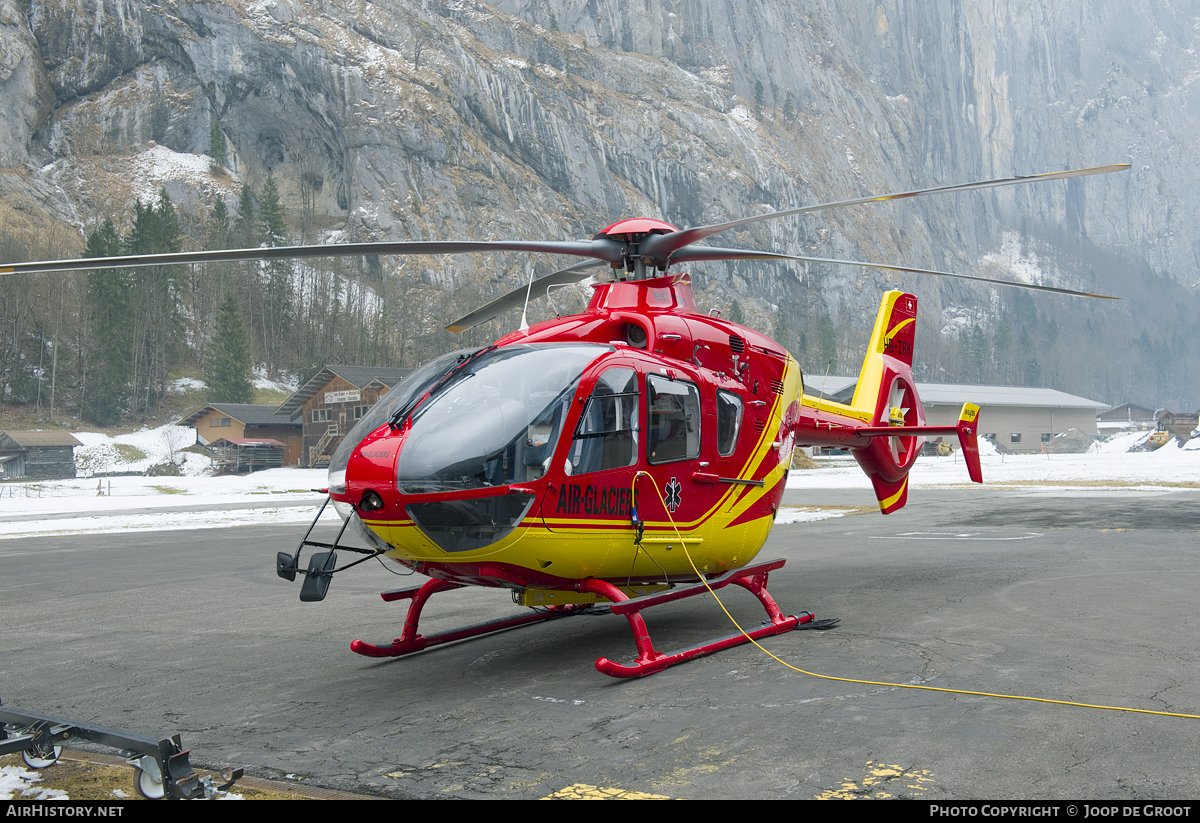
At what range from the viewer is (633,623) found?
6.25 metres

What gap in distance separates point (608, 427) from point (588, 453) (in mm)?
267

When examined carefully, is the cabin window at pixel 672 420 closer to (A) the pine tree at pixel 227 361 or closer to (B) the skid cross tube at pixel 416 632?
(B) the skid cross tube at pixel 416 632

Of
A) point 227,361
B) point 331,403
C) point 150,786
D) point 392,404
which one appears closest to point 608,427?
point 392,404

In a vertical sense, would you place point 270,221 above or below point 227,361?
above

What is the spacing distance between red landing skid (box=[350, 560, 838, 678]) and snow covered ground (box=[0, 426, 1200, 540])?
11.7 m

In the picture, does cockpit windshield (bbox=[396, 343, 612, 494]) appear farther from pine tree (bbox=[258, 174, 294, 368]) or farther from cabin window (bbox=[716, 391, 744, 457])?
pine tree (bbox=[258, 174, 294, 368])

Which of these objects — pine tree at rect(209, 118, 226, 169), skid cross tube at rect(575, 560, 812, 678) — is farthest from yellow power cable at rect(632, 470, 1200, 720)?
pine tree at rect(209, 118, 226, 169)

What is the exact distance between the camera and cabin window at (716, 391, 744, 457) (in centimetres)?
756

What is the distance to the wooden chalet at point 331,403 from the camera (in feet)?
170

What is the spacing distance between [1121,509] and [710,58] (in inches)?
5364

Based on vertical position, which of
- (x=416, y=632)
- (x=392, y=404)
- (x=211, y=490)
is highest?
(x=392, y=404)

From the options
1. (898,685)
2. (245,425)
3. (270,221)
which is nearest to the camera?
(898,685)

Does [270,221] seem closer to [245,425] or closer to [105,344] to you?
[105,344]

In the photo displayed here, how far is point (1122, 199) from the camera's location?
195 m
